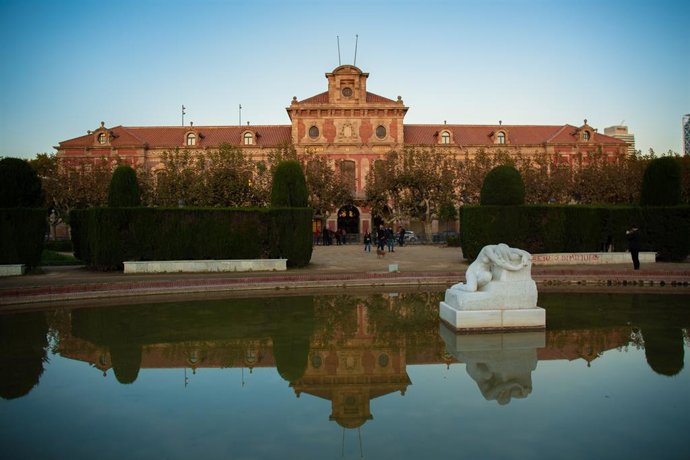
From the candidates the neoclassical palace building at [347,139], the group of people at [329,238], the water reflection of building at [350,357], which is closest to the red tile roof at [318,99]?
the neoclassical palace building at [347,139]

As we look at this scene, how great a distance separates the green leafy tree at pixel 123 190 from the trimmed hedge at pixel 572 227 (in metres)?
12.6

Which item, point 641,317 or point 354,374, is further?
point 641,317

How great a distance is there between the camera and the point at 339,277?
15688mm

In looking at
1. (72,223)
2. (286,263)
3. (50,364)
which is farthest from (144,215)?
(50,364)

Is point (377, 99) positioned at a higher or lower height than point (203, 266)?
higher

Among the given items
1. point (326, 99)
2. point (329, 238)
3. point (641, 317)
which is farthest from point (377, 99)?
point (641, 317)

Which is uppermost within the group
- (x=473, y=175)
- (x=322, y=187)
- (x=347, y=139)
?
(x=347, y=139)

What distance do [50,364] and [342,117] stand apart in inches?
1803

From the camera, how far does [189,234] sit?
19.7 metres

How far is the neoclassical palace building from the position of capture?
5100 cm

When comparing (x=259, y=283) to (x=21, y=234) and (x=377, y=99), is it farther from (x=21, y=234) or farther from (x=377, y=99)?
(x=377, y=99)

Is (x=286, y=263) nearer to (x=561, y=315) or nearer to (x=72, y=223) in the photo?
(x=72, y=223)

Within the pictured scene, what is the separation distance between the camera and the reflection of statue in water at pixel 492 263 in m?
8.97

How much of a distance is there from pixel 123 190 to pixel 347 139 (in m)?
33.4
